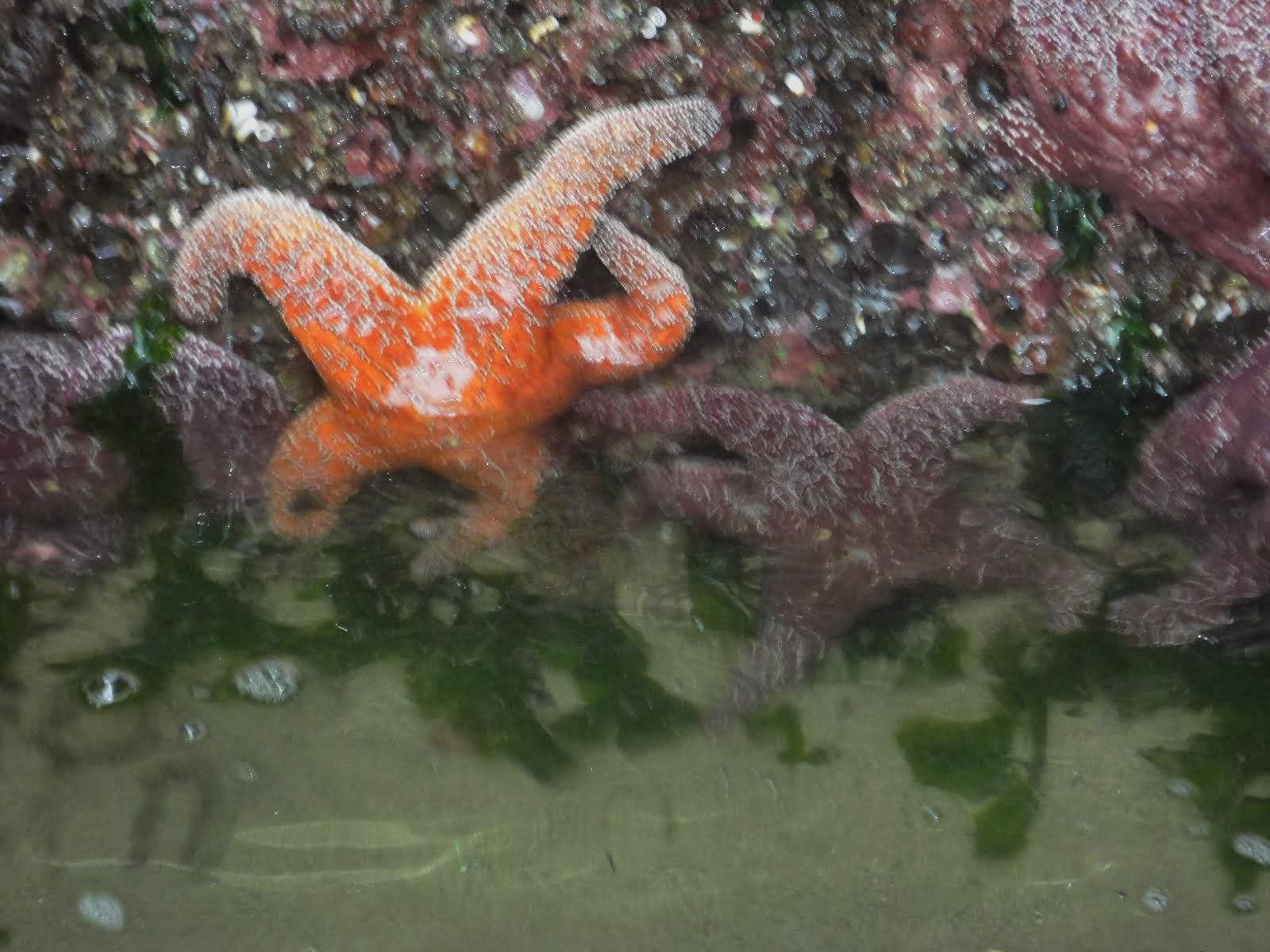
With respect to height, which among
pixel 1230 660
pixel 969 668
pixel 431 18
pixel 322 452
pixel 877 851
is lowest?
pixel 877 851

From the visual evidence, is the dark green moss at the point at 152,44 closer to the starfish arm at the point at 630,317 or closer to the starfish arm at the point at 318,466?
the starfish arm at the point at 318,466

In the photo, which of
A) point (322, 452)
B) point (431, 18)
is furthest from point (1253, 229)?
point (322, 452)

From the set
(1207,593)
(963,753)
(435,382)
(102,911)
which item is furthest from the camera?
(963,753)

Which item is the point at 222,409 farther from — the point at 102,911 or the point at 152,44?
the point at 102,911

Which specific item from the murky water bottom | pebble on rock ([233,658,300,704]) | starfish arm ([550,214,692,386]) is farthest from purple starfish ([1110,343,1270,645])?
pebble on rock ([233,658,300,704])

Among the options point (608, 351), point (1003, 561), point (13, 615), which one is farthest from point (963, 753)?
point (13, 615)

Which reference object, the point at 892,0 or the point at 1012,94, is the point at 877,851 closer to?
the point at 1012,94

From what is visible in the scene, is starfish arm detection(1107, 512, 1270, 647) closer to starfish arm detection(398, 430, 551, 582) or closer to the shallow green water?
the shallow green water
